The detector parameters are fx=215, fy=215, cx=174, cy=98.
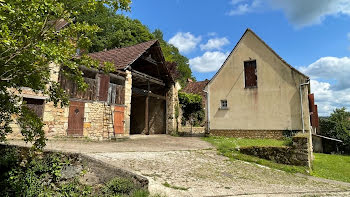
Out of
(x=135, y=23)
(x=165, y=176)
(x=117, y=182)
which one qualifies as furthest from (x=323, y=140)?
(x=135, y=23)

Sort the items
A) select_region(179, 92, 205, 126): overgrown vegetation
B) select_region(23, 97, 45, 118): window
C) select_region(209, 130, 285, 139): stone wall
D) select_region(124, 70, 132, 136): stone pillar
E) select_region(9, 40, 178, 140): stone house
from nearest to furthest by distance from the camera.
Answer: select_region(23, 97, 45, 118): window, select_region(9, 40, 178, 140): stone house, select_region(209, 130, 285, 139): stone wall, select_region(124, 70, 132, 136): stone pillar, select_region(179, 92, 205, 126): overgrown vegetation

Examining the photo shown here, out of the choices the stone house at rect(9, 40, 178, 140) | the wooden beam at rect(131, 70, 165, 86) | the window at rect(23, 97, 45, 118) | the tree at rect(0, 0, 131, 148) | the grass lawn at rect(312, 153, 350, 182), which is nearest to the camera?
the tree at rect(0, 0, 131, 148)

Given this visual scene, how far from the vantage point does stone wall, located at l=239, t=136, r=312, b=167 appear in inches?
319

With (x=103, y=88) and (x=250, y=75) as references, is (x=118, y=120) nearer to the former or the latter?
(x=103, y=88)

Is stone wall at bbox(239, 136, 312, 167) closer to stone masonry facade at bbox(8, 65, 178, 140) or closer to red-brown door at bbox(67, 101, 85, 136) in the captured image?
stone masonry facade at bbox(8, 65, 178, 140)

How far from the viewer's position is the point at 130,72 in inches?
572

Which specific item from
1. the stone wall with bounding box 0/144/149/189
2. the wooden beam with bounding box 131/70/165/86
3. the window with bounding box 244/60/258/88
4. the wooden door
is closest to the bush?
the stone wall with bounding box 0/144/149/189

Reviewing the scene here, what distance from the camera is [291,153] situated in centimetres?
832

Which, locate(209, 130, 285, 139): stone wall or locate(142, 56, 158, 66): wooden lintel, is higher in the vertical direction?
locate(142, 56, 158, 66): wooden lintel

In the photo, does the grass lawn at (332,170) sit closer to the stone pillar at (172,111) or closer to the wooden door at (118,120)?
the wooden door at (118,120)

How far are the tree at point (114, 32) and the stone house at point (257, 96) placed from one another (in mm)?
20564

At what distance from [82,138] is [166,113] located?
8.47m

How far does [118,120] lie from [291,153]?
31.2 ft

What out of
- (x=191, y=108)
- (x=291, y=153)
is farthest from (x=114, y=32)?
(x=291, y=153)
